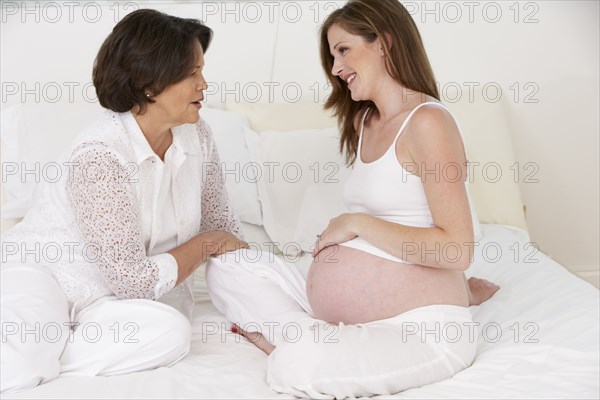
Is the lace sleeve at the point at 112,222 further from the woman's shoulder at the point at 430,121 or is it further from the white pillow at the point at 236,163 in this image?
the white pillow at the point at 236,163

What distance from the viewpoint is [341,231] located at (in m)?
1.75

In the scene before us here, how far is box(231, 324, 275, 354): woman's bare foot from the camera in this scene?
1.83m

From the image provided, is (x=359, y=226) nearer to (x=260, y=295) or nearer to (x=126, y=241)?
(x=260, y=295)

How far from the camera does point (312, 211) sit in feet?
8.23

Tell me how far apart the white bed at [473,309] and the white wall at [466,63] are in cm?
21

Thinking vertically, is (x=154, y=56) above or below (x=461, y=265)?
above

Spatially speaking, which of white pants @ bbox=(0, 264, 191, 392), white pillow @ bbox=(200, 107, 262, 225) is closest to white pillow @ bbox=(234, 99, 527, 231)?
white pillow @ bbox=(200, 107, 262, 225)

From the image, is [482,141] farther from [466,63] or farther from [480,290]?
[480,290]

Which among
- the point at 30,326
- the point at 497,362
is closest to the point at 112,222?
the point at 30,326

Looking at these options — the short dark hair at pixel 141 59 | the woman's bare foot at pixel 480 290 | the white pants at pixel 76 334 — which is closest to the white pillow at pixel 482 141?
the woman's bare foot at pixel 480 290

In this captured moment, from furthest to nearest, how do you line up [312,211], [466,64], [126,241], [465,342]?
[466,64] → [312,211] → [126,241] → [465,342]

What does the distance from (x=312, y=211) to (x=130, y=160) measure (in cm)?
83

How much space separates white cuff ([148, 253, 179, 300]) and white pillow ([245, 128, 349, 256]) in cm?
69

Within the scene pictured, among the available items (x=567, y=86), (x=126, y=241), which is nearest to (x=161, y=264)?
(x=126, y=241)
